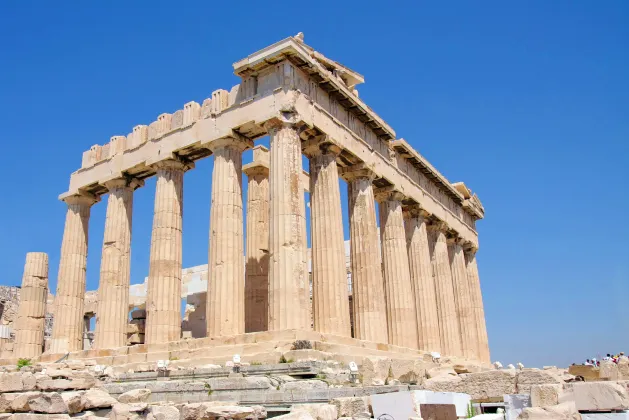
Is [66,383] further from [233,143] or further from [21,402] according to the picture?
[233,143]

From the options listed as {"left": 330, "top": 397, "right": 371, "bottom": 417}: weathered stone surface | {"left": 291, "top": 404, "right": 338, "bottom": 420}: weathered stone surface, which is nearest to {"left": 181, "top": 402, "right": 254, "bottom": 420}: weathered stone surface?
{"left": 291, "top": 404, "right": 338, "bottom": 420}: weathered stone surface

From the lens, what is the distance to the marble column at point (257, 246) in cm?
2405

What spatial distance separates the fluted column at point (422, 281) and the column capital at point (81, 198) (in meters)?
14.7

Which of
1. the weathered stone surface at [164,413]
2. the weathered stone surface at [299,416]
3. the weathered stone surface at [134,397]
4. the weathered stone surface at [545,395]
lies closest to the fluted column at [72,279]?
the weathered stone surface at [134,397]

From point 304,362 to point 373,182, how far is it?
1250 cm

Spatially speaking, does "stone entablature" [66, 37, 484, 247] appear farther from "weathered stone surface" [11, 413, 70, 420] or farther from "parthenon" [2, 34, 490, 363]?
"weathered stone surface" [11, 413, 70, 420]

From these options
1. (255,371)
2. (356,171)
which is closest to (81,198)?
(356,171)

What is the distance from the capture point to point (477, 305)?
117 feet

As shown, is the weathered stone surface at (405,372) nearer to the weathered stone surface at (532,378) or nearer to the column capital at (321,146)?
the weathered stone surface at (532,378)

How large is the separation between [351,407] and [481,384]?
3.11 metres

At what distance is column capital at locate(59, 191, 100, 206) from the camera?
27.6 meters

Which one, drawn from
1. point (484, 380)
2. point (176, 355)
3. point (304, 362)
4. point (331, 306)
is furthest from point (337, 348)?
point (484, 380)

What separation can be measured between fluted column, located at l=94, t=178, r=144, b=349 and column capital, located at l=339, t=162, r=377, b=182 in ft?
28.5

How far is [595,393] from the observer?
8914 mm
